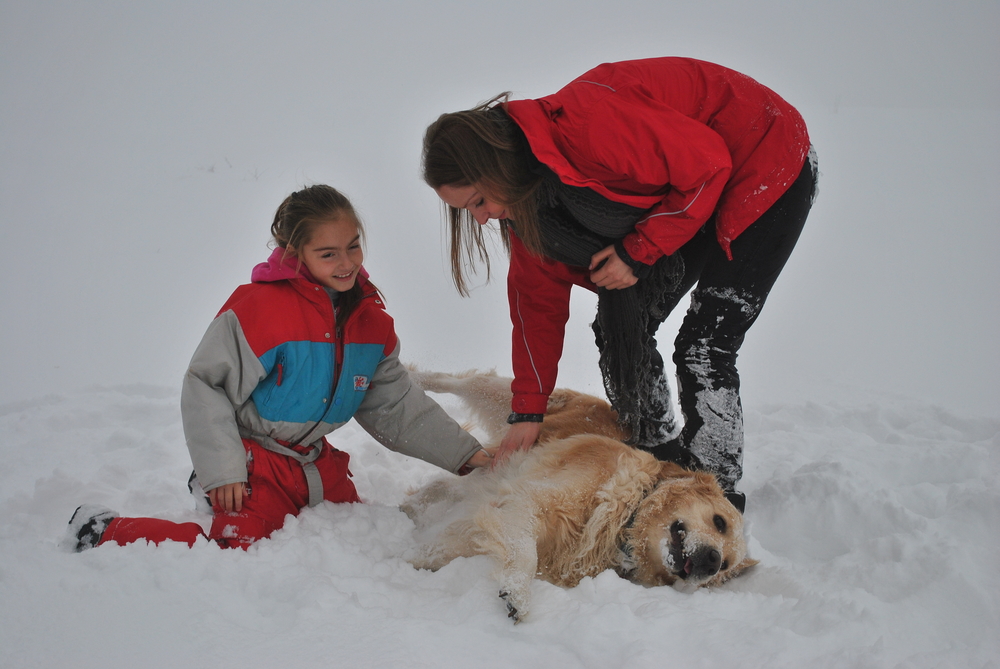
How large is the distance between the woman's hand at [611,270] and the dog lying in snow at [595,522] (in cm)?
66

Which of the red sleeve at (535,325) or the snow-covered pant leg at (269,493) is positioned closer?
the snow-covered pant leg at (269,493)

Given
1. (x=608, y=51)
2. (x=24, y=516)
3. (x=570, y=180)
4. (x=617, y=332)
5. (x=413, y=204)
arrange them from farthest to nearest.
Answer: (x=608, y=51) → (x=413, y=204) → (x=617, y=332) → (x=24, y=516) → (x=570, y=180)

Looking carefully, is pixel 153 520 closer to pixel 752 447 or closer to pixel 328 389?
pixel 328 389

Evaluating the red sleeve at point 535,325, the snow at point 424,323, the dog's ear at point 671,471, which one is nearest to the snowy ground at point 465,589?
the snow at point 424,323

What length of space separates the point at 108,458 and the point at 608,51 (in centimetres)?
637

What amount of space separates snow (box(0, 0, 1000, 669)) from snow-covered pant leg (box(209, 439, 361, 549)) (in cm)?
12

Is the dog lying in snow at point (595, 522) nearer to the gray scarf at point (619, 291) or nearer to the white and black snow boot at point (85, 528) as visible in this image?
the gray scarf at point (619, 291)

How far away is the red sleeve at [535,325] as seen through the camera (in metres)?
2.55

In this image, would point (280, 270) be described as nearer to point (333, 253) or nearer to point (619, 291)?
point (333, 253)

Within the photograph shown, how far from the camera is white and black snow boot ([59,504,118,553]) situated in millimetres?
1880

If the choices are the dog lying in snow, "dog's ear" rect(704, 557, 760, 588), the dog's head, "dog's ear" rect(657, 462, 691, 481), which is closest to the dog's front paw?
the dog lying in snow

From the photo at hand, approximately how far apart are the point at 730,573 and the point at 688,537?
231 millimetres

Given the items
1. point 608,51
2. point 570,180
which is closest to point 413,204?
point 608,51

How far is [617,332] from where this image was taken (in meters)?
2.53
